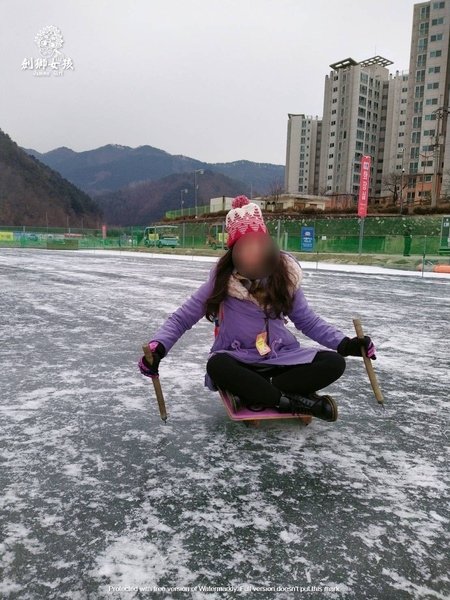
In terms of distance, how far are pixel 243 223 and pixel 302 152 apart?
105m

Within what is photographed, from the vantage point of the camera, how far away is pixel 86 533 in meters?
1.51

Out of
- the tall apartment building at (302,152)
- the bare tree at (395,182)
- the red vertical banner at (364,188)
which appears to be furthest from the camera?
the tall apartment building at (302,152)

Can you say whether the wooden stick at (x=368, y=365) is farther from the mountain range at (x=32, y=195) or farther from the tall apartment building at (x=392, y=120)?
the mountain range at (x=32, y=195)

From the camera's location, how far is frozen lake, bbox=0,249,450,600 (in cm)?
134

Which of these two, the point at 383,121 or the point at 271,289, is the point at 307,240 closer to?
the point at 271,289

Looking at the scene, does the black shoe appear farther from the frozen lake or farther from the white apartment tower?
the white apartment tower

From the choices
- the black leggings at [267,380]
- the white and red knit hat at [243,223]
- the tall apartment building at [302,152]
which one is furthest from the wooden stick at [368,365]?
the tall apartment building at [302,152]

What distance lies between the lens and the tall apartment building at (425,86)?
6969cm

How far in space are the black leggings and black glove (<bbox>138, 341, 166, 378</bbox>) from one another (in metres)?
0.29

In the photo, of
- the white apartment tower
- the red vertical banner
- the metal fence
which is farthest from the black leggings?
the white apartment tower

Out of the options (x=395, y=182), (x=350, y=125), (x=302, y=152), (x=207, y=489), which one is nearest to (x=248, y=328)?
(x=207, y=489)

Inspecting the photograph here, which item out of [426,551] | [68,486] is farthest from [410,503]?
[68,486]

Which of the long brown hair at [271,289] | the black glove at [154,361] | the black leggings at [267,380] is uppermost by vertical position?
the long brown hair at [271,289]

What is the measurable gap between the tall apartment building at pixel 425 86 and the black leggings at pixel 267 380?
245 feet
